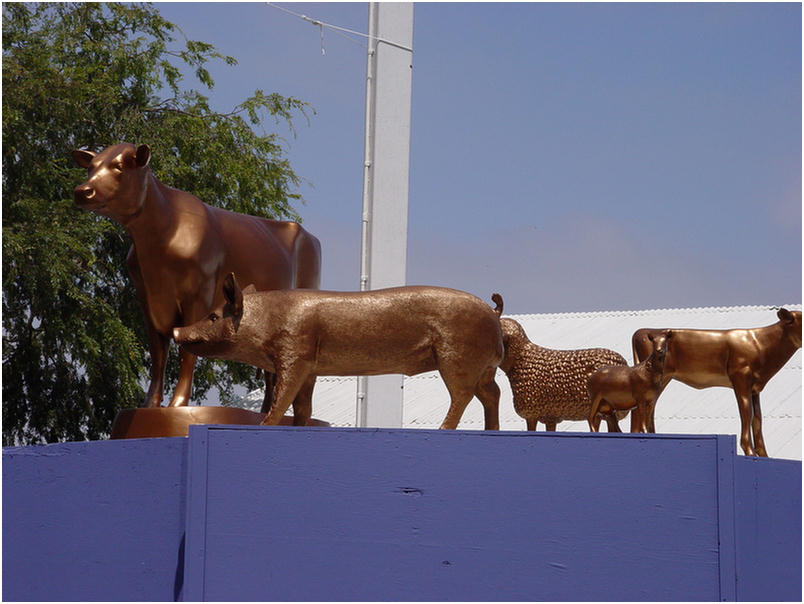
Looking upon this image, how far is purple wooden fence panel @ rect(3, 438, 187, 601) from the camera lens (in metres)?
4.15

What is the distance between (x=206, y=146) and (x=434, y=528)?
10.1m

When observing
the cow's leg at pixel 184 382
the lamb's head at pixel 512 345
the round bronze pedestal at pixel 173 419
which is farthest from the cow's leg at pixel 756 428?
Answer: the cow's leg at pixel 184 382

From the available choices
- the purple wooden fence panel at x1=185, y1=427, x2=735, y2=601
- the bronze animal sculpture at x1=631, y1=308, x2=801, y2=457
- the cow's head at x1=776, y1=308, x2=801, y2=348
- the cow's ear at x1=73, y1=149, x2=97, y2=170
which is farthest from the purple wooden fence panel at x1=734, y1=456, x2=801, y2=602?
the cow's ear at x1=73, y1=149, x2=97, y2=170

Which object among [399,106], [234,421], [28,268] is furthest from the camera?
[28,268]

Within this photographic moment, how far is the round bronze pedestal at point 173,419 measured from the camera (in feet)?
16.1

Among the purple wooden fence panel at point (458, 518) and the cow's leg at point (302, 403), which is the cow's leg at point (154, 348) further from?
the purple wooden fence panel at point (458, 518)

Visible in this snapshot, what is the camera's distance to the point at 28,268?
1173 cm

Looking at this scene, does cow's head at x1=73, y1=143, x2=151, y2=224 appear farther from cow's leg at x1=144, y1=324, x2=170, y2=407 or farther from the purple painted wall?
the purple painted wall

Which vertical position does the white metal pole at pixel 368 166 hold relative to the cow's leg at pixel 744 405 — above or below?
above

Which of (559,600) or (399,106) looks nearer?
(559,600)

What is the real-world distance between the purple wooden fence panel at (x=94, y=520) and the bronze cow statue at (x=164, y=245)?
0.87m

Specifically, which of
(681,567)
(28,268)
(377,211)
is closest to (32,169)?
(28,268)

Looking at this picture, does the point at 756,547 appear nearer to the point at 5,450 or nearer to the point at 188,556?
the point at 188,556

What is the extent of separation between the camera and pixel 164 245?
16.8 feet
